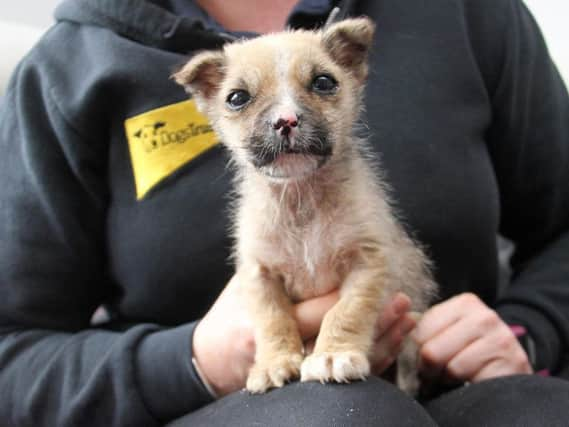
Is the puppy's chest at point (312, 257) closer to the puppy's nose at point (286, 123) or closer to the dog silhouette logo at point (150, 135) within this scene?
the puppy's nose at point (286, 123)

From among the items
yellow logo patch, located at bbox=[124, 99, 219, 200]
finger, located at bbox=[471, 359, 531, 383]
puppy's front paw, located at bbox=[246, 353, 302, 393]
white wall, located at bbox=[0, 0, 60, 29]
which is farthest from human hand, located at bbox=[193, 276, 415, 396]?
white wall, located at bbox=[0, 0, 60, 29]

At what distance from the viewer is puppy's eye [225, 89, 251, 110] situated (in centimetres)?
117

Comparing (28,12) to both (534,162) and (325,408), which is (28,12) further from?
(325,408)

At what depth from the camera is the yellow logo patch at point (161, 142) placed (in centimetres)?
133

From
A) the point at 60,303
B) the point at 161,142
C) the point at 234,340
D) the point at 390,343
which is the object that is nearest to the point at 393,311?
the point at 390,343

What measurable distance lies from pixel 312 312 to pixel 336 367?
0.64ft

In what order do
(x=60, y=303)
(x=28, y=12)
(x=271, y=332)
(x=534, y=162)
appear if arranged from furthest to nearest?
(x=28, y=12)
(x=534, y=162)
(x=60, y=303)
(x=271, y=332)

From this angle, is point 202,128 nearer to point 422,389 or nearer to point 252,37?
point 252,37

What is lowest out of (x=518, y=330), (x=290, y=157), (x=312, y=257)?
(x=518, y=330)

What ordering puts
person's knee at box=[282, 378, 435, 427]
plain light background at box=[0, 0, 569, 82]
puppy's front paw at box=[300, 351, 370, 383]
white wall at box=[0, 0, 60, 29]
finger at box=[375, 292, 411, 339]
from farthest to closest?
plain light background at box=[0, 0, 569, 82] → white wall at box=[0, 0, 60, 29] → finger at box=[375, 292, 411, 339] → puppy's front paw at box=[300, 351, 370, 383] → person's knee at box=[282, 378, 435, 427]

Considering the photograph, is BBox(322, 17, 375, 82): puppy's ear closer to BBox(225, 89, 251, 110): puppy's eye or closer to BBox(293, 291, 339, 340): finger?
BBox(225, 89, 251, 110): puppy's eye

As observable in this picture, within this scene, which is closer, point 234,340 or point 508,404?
point 508,404

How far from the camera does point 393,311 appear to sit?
1.15m

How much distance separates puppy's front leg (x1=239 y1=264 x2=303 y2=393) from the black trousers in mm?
39
